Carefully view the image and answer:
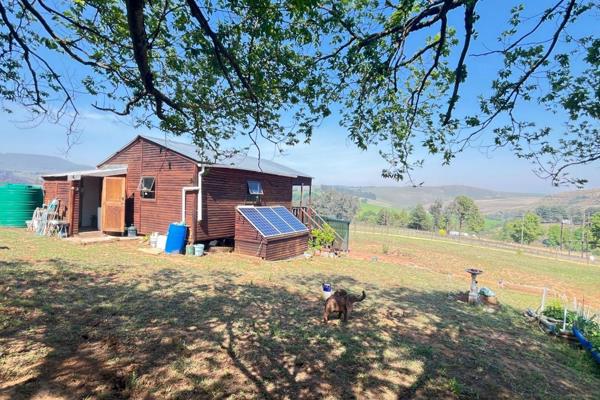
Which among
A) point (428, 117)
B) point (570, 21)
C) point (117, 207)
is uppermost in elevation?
point (570, 21)

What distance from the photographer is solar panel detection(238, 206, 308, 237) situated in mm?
13805

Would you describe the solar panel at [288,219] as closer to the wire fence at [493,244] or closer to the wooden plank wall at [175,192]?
the wooden plank wall at [175,192]

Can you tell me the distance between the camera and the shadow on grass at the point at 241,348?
3293mm

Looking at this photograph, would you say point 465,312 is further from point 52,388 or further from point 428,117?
point 52,388

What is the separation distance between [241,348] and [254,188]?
38.8ft

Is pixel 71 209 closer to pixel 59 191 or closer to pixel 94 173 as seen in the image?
pixel 94 173

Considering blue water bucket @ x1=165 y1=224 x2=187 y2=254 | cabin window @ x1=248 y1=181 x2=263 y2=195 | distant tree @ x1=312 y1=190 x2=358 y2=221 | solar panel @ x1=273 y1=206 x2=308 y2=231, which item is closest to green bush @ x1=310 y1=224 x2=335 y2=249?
solar panel @ x1=273 y1=206 x2=308 y2=231

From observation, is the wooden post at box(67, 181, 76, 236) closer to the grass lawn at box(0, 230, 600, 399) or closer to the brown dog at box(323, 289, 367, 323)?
the grass lawn at box(0, 230, 600, 399)

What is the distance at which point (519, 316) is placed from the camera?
783cm

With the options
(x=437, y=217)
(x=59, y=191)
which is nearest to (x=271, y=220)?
(x=59, y=191)

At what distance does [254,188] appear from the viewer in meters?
15.6

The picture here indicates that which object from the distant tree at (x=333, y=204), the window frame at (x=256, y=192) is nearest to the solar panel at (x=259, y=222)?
the window frame at (x=256, y=192)

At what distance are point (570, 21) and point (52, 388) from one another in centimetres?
744

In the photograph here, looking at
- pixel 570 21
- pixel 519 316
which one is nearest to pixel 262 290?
pixel 519 316
